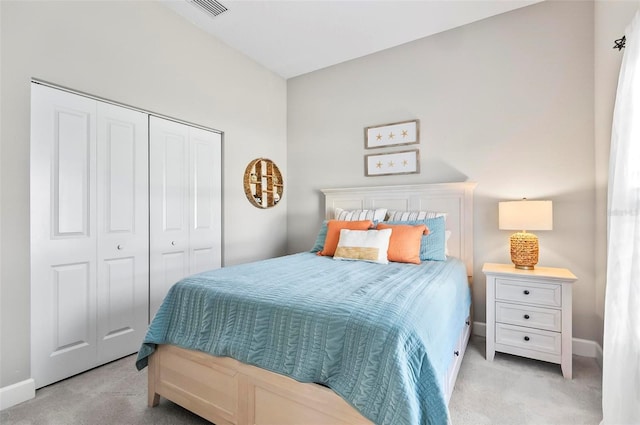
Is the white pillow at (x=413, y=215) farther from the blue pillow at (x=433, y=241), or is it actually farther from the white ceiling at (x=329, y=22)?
the white ceiling at (x=329, y=22)

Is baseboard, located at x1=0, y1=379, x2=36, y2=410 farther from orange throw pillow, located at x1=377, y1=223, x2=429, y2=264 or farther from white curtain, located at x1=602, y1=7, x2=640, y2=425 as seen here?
white curtain, located at x1=602, y1=7, x2=640, y2=425

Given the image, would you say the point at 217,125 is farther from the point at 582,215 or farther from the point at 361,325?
the point at 582,215

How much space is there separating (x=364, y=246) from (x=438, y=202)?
1.00 meters

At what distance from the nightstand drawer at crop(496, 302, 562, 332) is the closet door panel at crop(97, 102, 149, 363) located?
2.81 meters

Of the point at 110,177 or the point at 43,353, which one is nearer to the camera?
the point at 43,353

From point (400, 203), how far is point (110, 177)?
2553 millimetres

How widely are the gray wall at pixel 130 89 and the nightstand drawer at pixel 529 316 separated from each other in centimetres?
250

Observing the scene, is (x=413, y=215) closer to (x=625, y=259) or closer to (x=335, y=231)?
(x=335, y=231)

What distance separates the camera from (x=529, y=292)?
2162 mm

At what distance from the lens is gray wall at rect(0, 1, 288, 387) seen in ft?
5.91

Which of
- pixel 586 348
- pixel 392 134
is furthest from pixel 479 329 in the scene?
pixel 392 134

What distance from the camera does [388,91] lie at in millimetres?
3281

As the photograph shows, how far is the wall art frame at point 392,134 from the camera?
10.2 feet

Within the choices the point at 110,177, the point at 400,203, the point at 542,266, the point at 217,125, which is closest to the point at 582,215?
the point at 542,266
